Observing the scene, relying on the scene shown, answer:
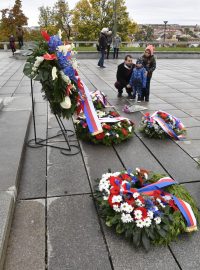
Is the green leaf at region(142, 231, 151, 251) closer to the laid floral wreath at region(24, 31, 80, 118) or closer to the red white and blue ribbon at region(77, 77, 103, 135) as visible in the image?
the laid floral wreath at region(24, 31, 80, 118)


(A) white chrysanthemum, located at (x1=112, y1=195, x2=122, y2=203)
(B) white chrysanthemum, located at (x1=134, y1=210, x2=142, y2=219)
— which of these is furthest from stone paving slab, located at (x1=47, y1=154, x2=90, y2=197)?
(B) white chrysanthemum, located at (x1=134, y1=210, x2=142, y2=219)

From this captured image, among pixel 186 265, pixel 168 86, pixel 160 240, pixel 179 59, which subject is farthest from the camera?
pixel 179 59

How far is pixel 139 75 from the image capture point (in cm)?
789

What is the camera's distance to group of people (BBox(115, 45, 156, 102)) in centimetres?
788

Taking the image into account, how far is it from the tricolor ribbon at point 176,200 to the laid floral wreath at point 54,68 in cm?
164

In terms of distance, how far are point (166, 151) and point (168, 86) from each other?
20.1 feet

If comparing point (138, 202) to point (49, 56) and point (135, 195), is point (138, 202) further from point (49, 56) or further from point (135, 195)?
point (49, 56)

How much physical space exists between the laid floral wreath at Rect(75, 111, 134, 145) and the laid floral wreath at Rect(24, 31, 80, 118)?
3.68 feet

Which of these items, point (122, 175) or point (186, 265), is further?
point (122, 175)

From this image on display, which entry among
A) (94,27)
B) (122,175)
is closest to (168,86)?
(122,175)

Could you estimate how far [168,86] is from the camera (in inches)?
416

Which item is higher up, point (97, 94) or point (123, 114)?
point (97, 94)

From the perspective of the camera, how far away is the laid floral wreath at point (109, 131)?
5.07 m

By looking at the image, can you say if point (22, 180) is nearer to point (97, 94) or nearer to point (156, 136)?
point (156, 136)
